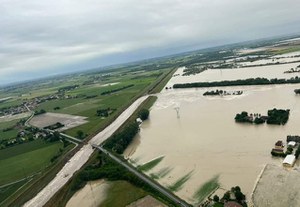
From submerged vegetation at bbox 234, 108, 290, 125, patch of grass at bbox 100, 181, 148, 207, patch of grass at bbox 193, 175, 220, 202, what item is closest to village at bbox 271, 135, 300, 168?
patch of grass at bbox 193, 175, 220, 202

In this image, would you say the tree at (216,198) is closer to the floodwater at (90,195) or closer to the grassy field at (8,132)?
the floodwater at (90,195)

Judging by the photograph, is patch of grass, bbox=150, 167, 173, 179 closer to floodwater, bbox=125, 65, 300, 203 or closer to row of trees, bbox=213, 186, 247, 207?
floodwater, bbox=125, 65, 300, 203

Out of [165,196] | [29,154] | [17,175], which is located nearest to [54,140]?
[29,154]

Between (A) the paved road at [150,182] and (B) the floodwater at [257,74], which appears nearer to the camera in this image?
(A) the paved road at [150,182]

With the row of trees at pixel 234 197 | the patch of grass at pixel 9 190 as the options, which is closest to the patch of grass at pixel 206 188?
the row of trees at pixel 234 197

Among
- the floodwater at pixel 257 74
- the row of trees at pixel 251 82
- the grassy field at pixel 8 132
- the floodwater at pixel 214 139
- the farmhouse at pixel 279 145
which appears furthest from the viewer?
the floodwater at pixel 257 74

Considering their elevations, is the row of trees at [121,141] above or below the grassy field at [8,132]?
above

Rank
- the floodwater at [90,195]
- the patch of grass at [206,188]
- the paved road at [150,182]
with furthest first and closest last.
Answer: the floodwater at [90,195]
the patch of grass at [206,188]
the paved road at [150,182]
